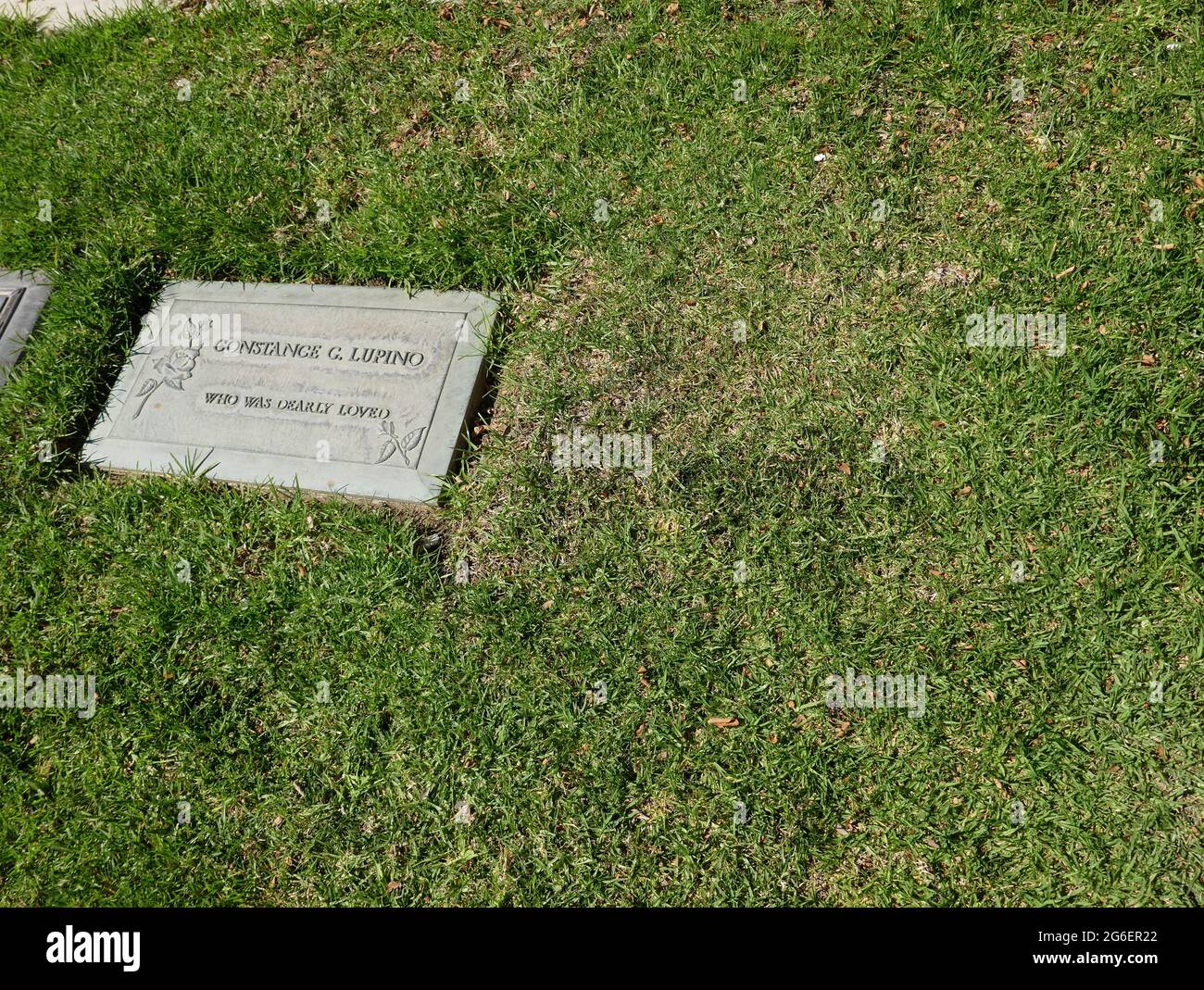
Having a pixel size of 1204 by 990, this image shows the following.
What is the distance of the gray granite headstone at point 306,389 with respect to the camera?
10.7ft

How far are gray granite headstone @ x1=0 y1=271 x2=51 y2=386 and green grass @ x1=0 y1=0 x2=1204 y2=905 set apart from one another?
9 centimetres

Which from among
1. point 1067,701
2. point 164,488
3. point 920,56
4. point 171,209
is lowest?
point 1067,701

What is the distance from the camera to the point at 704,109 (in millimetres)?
3715

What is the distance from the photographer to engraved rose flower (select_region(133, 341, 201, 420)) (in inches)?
145

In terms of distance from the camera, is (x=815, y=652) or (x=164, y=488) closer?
(x=815, y=652)

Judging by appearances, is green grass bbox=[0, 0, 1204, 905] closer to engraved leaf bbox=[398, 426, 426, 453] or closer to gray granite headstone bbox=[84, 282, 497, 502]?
gray granite headstone bbox=[84, 282, 497, 502]

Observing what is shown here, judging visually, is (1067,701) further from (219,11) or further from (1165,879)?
(219,11)

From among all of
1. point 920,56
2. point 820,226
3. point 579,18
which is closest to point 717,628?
point 820,226

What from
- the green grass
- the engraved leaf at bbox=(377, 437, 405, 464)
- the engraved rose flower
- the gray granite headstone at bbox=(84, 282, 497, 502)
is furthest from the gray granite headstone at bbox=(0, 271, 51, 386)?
the engraved leaf at bbox=(377, 437, 405, 464)

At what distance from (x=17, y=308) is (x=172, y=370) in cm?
97

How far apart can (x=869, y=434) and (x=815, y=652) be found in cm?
81

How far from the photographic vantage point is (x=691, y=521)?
2.94m
